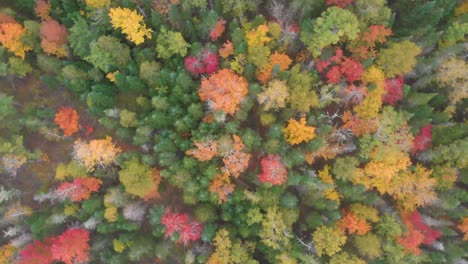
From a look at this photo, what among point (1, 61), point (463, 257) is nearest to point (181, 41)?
point (1, 61)

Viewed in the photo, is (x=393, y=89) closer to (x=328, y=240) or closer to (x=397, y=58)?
(x=397, y=58)

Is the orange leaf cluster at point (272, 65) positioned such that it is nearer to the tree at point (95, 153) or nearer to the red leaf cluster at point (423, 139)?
the red leaf cluster at point (423, 139)

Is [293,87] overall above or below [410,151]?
above

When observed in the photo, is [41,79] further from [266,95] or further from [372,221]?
[372,221]

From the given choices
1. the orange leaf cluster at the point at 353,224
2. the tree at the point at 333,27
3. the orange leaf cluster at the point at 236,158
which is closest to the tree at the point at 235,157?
the orange leaf cluster at the point at 236,158

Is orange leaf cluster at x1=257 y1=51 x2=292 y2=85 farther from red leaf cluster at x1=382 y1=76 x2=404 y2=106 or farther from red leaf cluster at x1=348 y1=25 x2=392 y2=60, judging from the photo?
red leaf cluster at x1=382 y1=76 x2=404 y2=106

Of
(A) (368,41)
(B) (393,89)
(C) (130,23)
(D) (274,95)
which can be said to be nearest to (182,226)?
(D) (274,95)
